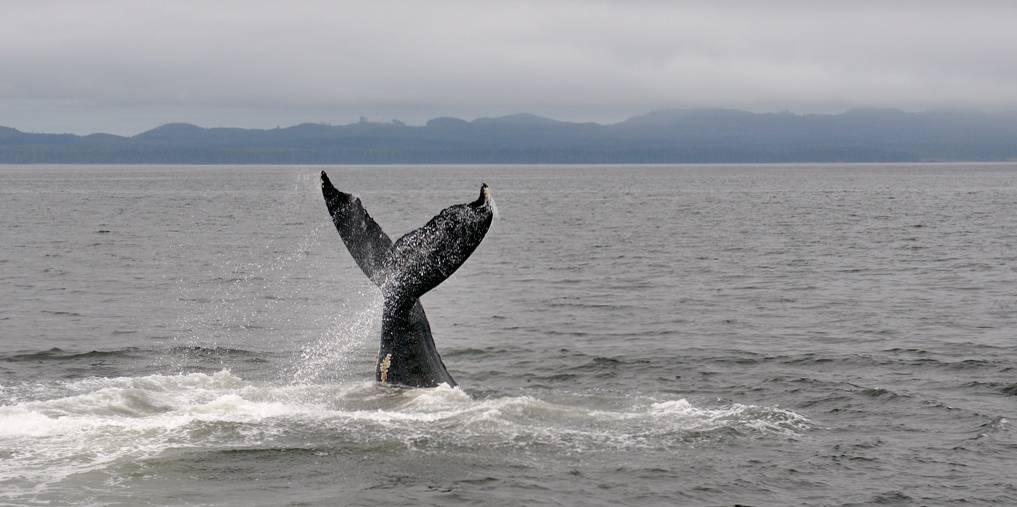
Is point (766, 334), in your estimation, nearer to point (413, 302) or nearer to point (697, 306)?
point (697, 306)

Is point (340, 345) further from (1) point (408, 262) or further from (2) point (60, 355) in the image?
(1) point (408, 262)

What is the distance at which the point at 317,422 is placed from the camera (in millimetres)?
12094

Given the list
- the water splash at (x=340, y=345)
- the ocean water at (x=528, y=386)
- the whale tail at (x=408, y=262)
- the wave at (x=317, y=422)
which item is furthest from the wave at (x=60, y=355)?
the whale tail at (x=408, y=262)

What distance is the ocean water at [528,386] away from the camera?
1050 centimetres

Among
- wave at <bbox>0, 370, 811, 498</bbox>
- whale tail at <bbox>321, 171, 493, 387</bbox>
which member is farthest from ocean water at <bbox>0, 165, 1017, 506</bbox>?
whale tail at <bbox>321, 171, 493, 387</bbox>

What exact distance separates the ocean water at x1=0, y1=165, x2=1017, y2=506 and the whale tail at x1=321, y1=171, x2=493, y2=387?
13.6 inches

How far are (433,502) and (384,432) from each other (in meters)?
1.75

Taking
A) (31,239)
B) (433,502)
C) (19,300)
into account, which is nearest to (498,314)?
(19,300)

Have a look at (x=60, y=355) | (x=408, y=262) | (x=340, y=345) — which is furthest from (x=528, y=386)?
(x=60, y=355)

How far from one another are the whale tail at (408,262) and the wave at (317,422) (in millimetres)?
306

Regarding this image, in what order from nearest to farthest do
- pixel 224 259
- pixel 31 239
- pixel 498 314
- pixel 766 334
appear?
1. pixel 766 334
2. pixel 498 314
3. pixel 224 259
4. pixel 31 239

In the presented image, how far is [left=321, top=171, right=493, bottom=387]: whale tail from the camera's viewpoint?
37.5 ft

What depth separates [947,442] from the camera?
12.3m

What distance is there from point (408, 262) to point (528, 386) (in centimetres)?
341
